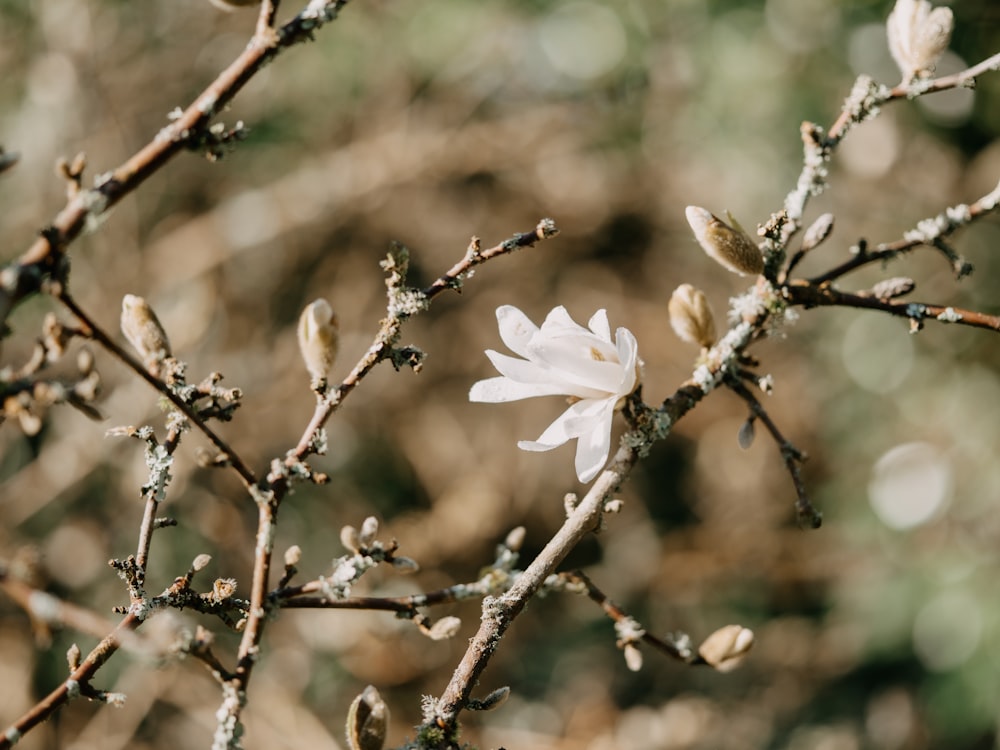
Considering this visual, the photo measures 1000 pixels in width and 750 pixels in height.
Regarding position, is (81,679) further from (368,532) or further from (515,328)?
(515,328)

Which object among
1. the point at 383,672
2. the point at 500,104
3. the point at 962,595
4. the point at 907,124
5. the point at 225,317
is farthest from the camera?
the point at 500,104

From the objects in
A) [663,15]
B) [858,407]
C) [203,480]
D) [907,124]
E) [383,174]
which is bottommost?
[203,480]

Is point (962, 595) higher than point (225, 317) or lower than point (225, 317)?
lower

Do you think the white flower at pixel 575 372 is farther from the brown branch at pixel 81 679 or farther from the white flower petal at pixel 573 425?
the brown branch at pixel 81 679

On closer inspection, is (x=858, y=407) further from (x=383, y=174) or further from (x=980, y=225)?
(x=383, y=174)

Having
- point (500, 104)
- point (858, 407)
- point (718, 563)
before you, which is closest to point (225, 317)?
point (500, 104)

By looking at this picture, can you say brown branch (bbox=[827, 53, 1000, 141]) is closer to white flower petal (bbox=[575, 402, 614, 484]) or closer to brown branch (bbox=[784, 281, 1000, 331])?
brown branch (bbox=[784, 281, 1000, 331])
